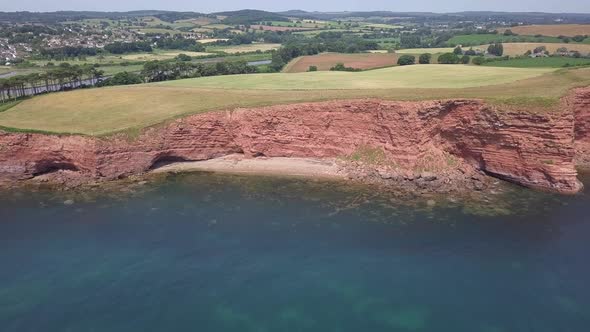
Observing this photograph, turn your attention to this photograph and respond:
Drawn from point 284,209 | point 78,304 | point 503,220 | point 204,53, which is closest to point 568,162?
point 503,220

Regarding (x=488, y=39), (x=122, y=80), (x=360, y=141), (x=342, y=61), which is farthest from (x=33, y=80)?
(x=488, y=39)

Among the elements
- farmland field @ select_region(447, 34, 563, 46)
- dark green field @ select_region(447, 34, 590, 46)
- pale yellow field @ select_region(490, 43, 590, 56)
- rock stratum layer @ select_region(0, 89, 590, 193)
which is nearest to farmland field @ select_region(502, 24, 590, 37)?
dark green field @ select_region(447, 34, 590, 46)

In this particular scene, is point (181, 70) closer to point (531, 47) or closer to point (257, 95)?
point (257, 95)

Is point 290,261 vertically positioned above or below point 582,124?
below

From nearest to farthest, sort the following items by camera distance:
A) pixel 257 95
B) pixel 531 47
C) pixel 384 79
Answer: pixel 257 95 → pixel 384 79 → pixel 531 47

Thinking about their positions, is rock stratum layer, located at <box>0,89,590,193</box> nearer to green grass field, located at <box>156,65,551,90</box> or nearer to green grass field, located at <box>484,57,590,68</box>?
green grass field, located at <box>156,65,551,90</box>
